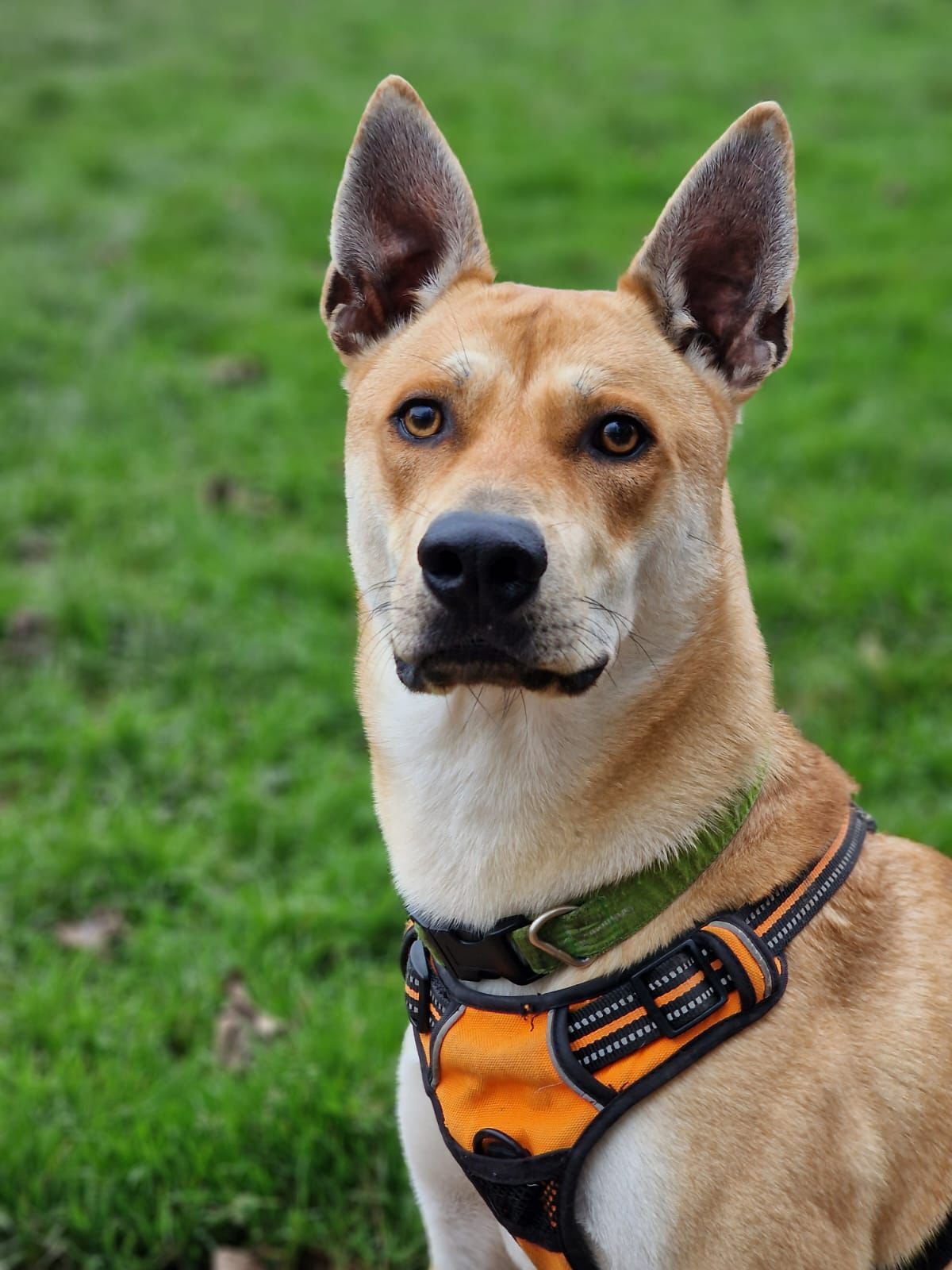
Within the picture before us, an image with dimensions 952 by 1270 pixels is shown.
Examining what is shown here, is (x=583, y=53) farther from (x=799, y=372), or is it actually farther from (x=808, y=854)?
(x=808, y=854)

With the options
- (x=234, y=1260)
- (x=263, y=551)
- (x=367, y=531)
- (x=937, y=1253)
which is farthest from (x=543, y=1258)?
(x=263, y=551)

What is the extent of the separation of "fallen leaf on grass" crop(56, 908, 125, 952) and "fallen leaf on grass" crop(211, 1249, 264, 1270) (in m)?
1.10

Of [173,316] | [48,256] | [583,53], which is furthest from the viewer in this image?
[583,53]

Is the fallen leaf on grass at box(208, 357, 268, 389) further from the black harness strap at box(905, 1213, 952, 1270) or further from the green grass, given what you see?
the black harness strap at box(905, 1213, 952, 1270)

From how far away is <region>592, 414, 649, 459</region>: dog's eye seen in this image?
7.88 feet

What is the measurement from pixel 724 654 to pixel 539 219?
6926 millimetres

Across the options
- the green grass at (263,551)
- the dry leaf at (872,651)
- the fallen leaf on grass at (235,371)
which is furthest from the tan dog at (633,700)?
the fallen leaf on grass at (235,371)

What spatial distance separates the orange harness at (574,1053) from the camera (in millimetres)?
2066

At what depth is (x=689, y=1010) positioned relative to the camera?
2.08m

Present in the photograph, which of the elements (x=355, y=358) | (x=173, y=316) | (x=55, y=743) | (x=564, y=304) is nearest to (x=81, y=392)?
(x=173, y=316)

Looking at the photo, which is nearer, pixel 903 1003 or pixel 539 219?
pixel 903 1003

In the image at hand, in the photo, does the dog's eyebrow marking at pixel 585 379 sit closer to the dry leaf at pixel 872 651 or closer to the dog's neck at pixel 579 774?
the dog's neck at pixel 579 774

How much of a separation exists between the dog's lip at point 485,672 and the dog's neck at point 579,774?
10cm

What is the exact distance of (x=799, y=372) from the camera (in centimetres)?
683
